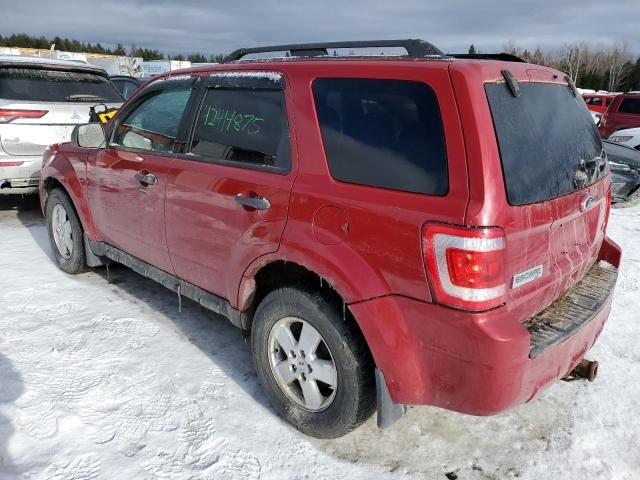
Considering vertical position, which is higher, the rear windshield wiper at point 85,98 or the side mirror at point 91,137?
the rear windshield wiper at point 85,98

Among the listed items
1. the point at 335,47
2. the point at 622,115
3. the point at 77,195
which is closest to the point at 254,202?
the point at 335,47

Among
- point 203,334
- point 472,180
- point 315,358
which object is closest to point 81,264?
point 203,334

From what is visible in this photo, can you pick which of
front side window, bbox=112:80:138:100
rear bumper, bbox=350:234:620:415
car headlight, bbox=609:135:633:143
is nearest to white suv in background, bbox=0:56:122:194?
front side window, bbox=112:80:138:100

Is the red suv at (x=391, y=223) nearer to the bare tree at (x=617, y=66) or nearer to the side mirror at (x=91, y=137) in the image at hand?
the side mirror at (x=91, y=137)

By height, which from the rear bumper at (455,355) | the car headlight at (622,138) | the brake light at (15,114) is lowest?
the rear bumper at (455,355)

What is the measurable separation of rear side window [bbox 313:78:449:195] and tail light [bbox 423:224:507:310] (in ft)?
0.62

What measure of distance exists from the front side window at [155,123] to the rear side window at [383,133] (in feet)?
4.08

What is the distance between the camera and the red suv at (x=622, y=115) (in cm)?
1377

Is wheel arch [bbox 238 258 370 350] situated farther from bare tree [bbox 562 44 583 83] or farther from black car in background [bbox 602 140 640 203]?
bare tree [bbox 562 44 583 83]

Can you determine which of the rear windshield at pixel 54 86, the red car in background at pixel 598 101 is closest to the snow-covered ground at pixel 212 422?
the rear windshield at pixel 54 86

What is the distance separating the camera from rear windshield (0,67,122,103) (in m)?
5.93

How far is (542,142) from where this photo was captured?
2.31 m

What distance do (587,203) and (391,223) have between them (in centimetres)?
114

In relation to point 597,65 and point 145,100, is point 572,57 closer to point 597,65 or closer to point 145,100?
point 597,65
